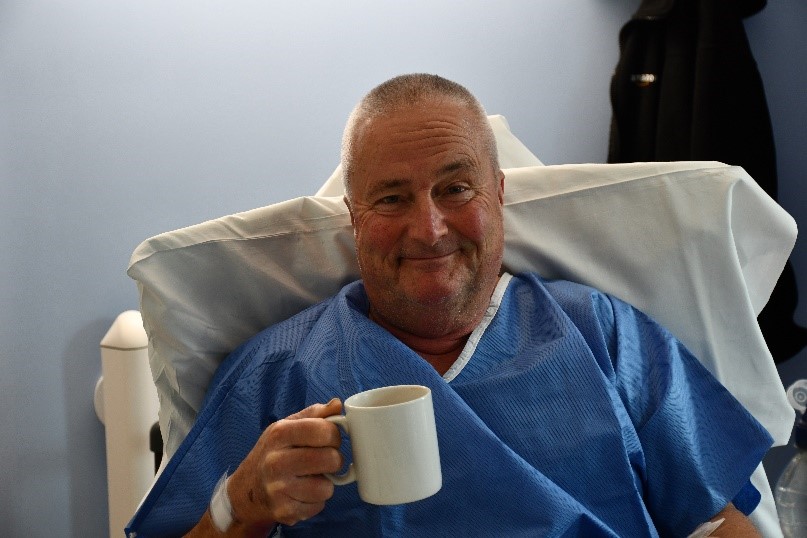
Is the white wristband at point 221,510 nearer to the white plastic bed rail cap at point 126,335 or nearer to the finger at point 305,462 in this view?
the finger at point 305,462

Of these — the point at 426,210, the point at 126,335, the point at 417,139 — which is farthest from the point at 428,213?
the point at 126,335

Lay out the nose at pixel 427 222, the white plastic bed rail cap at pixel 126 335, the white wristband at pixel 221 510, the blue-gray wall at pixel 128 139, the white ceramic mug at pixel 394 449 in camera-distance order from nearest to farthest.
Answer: the white ceramic mug at pixel 394 449 < the white wristband at pixel 221 510 < the nose at pixel 427 222 < the white plastic bed rail cap at pixel 126 335 < the blue-gray wall at pixel 128 139

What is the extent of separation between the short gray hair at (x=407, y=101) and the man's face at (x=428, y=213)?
2cm

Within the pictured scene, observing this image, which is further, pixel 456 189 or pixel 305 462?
pixel 456 189

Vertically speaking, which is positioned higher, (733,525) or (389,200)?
(389,200)

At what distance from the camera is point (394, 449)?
909 millimetres

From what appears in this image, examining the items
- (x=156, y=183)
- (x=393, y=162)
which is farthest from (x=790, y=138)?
(x=156, y=183)

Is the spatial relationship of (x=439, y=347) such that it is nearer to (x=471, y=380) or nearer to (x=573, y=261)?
(x=471, y=380)

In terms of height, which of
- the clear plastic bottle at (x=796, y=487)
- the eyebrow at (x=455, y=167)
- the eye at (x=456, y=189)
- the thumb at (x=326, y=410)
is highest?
the eyebrow at (x=455, y=167)

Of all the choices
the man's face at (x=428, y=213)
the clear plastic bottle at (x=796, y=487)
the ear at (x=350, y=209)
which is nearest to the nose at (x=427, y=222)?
the man's face at (x=428, y=213)

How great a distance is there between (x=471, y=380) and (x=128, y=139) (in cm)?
129

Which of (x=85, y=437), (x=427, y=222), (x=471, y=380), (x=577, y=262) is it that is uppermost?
(x=427, y=222)

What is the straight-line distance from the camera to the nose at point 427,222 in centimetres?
132

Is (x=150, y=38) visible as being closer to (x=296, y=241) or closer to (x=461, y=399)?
(x=296, y=241)
